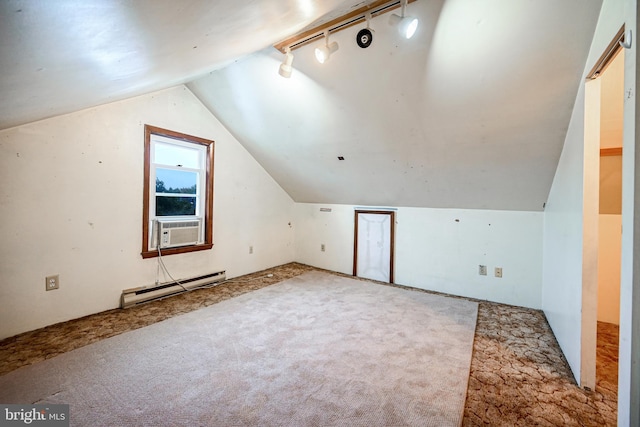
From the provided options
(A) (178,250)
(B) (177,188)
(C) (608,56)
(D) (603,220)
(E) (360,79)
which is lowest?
(A) (178,250)

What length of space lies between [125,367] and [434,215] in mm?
3642

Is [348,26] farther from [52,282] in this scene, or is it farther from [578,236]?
[52,282]

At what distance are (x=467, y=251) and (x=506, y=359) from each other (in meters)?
1.63

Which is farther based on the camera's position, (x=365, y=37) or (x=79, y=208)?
(x=79, y=208)

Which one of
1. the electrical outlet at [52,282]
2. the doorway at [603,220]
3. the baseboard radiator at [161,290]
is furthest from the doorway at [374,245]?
the electrical outlet at [52,282]

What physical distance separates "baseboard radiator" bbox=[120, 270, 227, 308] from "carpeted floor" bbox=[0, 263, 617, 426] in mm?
93

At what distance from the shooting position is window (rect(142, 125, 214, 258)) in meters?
3.14

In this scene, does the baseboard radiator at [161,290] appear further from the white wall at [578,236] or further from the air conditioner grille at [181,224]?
the white wall at [578,236]

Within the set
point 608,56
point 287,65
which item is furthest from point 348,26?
point 608,56

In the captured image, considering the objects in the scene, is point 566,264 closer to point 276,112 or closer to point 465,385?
point 465,385

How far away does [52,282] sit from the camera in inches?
98.0

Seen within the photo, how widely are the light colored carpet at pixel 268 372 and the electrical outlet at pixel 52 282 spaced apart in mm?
839

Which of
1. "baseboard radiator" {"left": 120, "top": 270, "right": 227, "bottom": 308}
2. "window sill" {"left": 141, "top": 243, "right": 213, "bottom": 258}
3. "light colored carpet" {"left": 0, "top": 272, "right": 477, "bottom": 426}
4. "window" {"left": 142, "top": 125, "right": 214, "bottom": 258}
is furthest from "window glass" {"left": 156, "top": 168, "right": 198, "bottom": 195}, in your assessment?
"light colored carpet" {"left": 0, "top": 272, "right": 477, "bottom": 426}

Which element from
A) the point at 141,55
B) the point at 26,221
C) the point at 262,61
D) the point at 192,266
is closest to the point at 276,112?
the point at 262,61
